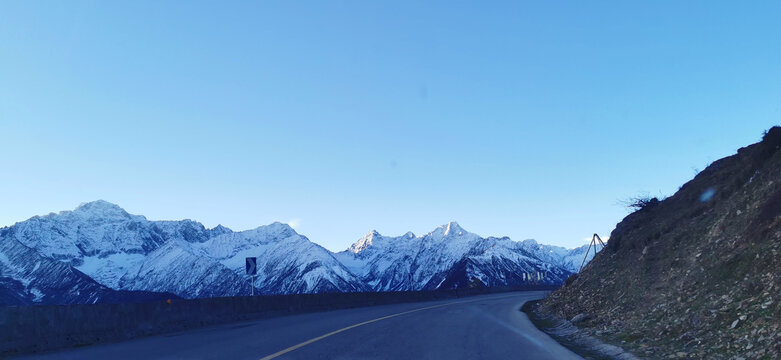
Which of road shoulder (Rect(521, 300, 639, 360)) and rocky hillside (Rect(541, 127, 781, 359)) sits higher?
rocky hillside (Rect(541, 127, 781, 359))

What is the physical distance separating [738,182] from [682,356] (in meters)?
10.3

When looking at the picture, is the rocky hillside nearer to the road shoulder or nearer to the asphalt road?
the road shoulder

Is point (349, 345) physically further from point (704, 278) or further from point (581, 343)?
point (704, 278)

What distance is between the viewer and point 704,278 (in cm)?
1285

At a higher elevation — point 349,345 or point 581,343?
point 349,345

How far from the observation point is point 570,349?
12828mm

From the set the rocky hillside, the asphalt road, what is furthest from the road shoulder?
the asphalt road

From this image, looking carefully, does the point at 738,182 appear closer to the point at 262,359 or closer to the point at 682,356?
the point at 682,356

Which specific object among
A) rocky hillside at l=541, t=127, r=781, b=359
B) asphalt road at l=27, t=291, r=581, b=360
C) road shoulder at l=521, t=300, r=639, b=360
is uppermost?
rocky hillside at l=541, t=127, r=781, b=359

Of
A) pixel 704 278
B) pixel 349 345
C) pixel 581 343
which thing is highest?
pixel 704 278

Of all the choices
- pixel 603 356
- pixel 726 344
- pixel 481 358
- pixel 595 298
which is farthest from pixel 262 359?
pixel 595 298

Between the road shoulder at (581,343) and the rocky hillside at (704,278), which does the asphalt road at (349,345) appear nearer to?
the road shoulder at (581,343)

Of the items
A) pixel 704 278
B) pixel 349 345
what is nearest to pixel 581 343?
pixel 704 278

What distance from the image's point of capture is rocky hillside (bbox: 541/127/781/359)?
9.72 metres
